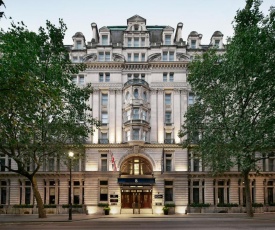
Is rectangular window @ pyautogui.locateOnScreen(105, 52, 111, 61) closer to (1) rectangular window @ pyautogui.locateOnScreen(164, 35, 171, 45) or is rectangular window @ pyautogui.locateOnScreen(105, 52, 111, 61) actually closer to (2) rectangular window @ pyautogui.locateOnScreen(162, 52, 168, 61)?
(2) rectangular window @ pyautogui.locateOnScreen(162, 52, 168, 61)

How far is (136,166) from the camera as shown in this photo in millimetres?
53125

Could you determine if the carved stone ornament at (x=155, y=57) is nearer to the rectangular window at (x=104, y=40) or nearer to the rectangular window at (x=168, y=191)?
the rectangular window at (x=104, y=40)

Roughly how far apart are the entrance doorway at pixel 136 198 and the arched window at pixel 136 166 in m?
2.63

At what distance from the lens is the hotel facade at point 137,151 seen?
51250 mm

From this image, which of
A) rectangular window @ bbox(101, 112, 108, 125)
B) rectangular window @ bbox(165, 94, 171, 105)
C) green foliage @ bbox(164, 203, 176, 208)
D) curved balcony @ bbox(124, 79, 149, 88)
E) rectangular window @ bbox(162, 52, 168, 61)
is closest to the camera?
green foliage @ bbox(164, 203, 176, 208)

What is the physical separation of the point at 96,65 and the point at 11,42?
1904cm

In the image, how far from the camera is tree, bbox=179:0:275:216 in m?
34.9

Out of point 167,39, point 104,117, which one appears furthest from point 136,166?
point 167,39

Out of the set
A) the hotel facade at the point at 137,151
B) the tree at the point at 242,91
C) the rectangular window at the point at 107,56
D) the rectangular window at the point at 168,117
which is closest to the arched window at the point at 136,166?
the hotel facade at the point at 137,151

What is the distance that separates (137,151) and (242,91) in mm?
19769

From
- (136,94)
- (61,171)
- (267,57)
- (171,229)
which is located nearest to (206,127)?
(267,57)

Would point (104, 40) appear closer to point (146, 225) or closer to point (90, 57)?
point (90, 57)

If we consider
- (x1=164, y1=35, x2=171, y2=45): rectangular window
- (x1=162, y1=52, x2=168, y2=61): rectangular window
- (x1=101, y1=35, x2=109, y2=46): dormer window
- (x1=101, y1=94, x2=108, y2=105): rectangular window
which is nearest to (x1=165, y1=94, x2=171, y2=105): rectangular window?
(x1=162, y1=52, x2=168, y2=61): rectangular window

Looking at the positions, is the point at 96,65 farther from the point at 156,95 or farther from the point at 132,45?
the point at 156,95
